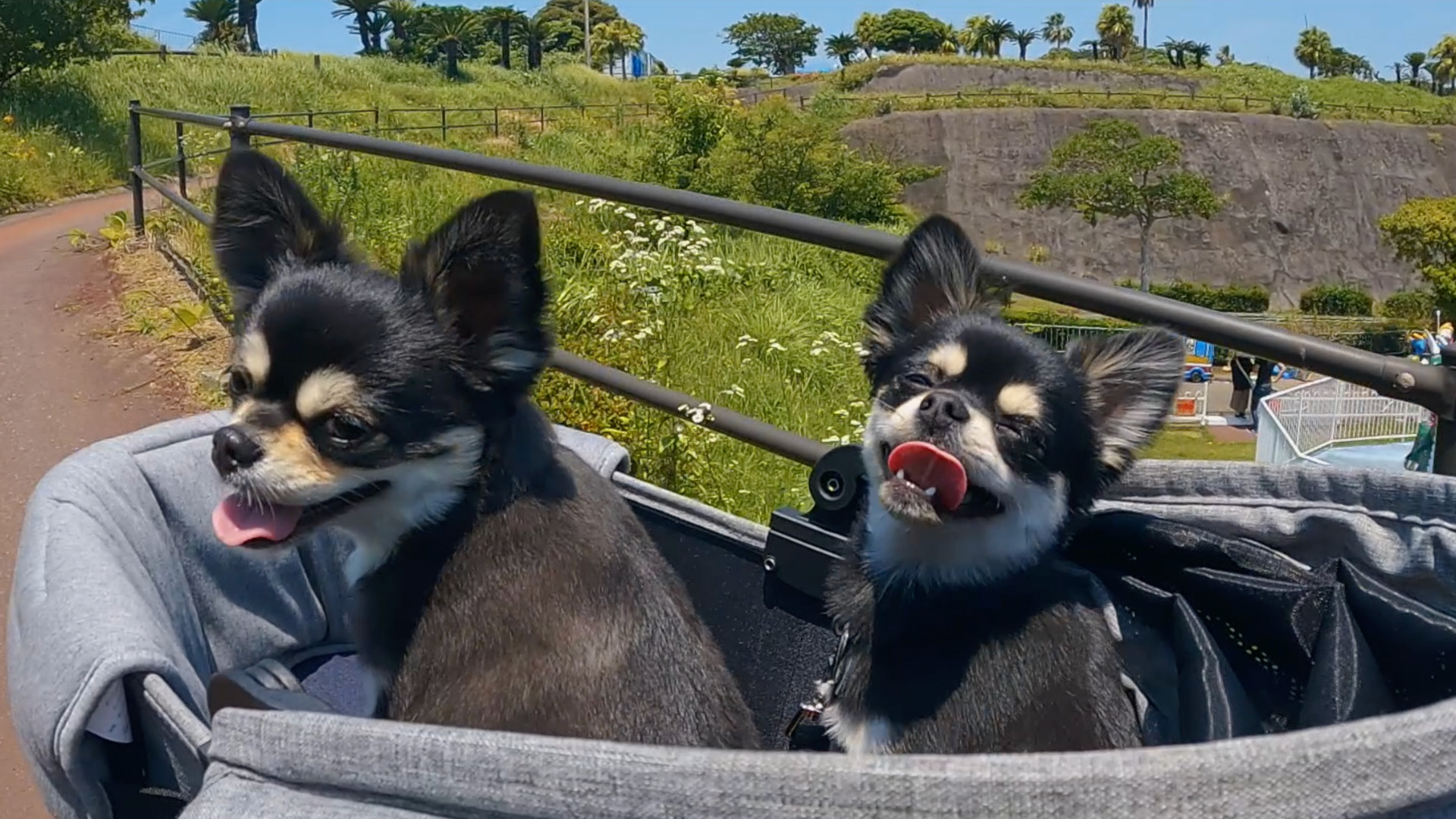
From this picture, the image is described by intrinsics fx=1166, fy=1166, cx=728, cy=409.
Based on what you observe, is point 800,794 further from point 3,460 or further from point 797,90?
point 797,90

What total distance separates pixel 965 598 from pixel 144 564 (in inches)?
57.7

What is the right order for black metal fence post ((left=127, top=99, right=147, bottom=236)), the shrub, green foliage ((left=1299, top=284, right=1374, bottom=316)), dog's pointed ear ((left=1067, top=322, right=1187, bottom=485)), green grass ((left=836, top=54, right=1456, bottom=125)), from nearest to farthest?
dog's pointed ear ((left=1067, top=322, right=1187, bottom=485)) < black metal fence post ((left=127, top=99, right=147, bottom=236)) < the shrub < green foliage ((left=1299, top=284, right=1374, bottom=316)) < green grass ((left=836, top=54, right=1456, bottom=125))

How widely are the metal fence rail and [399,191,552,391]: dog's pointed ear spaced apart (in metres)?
0.77

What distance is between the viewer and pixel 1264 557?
192 centimetres

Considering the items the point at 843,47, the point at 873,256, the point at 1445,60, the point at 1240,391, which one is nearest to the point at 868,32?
the point at 843,47

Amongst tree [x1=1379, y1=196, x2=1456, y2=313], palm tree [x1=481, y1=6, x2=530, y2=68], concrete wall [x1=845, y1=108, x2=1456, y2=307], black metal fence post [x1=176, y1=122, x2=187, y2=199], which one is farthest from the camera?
palm tree [x1=481, y1=6, x2=530, y2=68]

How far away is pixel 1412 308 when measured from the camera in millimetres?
44281

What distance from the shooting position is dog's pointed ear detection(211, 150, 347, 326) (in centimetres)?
217

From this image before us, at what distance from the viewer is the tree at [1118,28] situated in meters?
84.4

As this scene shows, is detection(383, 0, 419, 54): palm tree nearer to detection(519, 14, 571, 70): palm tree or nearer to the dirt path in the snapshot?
detection(519, 14, 571, 70): palm tree

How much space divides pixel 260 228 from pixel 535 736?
57.4 inches

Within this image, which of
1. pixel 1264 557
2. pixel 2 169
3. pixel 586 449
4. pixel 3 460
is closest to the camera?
pixel 1264 557

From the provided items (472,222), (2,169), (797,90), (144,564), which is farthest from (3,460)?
(797,90)

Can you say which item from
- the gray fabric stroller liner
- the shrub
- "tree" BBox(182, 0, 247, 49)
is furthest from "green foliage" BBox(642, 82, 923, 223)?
"tree" BBox(182, 0, 247, 49)
